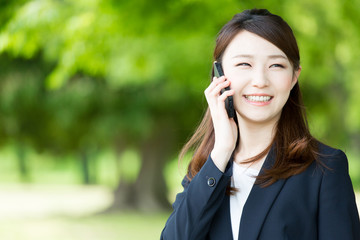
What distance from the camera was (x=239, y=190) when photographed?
7.30 feet

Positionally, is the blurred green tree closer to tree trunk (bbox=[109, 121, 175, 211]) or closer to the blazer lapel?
tree trunk (bbox=[109, 121, 175, 211])

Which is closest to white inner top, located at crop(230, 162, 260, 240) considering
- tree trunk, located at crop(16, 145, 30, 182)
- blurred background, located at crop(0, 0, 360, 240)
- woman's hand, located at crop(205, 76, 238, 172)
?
woman's hand, located at crop(205, 76, 238, 172)

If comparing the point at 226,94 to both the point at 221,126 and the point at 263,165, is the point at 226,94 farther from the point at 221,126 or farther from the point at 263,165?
the point at 263,165

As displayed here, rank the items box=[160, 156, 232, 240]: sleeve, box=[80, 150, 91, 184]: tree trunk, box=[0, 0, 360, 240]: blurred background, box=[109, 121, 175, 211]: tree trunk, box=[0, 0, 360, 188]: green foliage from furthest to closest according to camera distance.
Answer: box=[80, 150, 91, 184]: tree trunk, box=[109, 121, 175, 211]: tree trunk, box=[0, 0, 360, 240]: blurred background, box=[0, 0, 360, 188]: green foliage, box=[160, 156, 232, 240]: sleeve

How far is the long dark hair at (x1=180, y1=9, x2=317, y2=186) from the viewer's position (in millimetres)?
2121

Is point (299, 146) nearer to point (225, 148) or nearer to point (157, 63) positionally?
point (225, 148)

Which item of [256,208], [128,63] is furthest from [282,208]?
[128,63]

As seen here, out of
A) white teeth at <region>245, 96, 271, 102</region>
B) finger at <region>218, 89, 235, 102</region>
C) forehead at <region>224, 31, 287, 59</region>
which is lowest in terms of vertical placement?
white teeth at <region>245, 96, 271, 102</region>

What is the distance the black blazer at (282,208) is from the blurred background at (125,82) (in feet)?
6.76

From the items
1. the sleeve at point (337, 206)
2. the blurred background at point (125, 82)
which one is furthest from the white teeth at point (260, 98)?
the blurred background at point (125, 82)

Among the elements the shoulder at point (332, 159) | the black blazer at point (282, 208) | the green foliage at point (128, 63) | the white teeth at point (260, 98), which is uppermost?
the green foliage at point (128, 63)

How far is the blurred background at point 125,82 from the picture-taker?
7.54 m

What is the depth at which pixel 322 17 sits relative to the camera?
37.7ft

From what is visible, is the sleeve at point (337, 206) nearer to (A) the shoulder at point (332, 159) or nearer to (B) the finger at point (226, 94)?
(A) the shoulder at point (332, 159)
